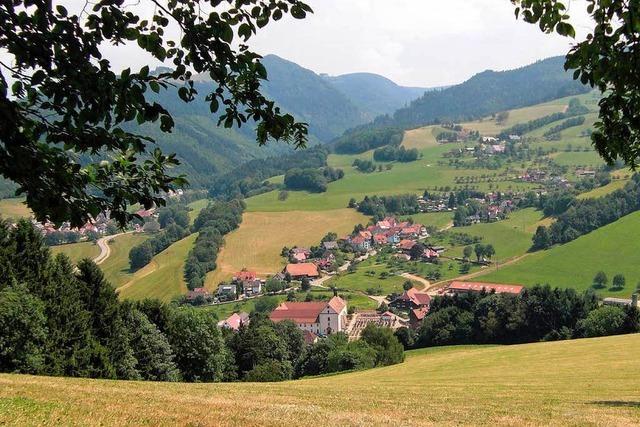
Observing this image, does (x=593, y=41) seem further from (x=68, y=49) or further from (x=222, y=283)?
(x=222, y=283)

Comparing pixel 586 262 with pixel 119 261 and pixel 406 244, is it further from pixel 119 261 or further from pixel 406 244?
pixel 119 261

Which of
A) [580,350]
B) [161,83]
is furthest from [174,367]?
[161,83]

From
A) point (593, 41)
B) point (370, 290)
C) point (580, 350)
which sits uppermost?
point (593, 41)

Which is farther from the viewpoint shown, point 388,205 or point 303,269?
point 388,205

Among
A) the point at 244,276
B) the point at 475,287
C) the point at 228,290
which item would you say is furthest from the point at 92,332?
the point at 244,276

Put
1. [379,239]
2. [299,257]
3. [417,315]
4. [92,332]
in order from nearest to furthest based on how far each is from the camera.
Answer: [92,332]
[417,315]
[299,257]
[379,239]

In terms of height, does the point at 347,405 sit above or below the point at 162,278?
above

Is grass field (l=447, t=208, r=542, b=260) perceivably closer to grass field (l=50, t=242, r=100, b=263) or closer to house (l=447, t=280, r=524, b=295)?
house (l=447, t=280, r=524, b=295)
